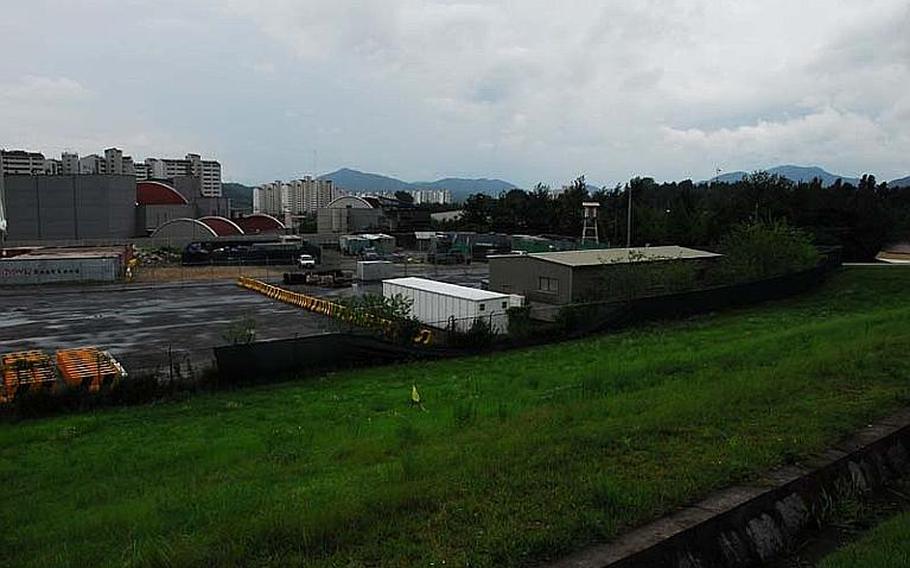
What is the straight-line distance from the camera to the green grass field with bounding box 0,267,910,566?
4.35m

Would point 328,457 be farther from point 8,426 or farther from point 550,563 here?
point 8,426

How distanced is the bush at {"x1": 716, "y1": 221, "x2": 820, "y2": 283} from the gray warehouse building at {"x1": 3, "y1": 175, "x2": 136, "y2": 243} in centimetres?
7009

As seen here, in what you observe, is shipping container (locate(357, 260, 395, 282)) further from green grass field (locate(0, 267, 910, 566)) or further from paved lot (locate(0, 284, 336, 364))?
green grass field (locate(0, 267, 910, 566))

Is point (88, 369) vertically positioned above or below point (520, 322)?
below

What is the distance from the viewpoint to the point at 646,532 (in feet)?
14.0

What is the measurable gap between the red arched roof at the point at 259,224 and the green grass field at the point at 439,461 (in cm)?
8471

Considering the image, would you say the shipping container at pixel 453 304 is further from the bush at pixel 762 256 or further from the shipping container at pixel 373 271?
the shipping container at pixel 373 271

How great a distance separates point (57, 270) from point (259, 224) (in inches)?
1963

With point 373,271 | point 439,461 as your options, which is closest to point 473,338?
point 439,461

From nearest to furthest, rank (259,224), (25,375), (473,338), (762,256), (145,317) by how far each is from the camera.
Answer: (25,375) < (473,338) < (145,317) < (762,256) < (259,224)

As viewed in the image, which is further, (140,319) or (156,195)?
(156,195)

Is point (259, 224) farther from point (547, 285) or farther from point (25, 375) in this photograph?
point (25, 375)

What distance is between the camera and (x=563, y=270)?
32.4 meters

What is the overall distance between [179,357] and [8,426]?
330 inches
